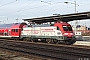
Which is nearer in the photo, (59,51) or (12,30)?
(59,51)

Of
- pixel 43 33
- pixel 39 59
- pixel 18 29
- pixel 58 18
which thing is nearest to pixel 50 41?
pixel 43 33

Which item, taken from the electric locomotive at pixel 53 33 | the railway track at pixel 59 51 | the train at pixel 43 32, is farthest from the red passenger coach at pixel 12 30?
the railway track at pixel 59 51

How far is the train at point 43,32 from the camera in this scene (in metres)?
31.5

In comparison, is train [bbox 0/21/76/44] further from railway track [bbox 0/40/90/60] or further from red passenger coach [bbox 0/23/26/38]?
railway track [bbox 0/40/90/60]

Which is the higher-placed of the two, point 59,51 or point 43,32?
point 43,32

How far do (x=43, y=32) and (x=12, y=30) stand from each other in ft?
37.1

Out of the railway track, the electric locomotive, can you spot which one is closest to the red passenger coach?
the electric locomotive

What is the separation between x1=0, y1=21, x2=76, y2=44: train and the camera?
103 ft

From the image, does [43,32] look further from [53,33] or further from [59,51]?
[59,51]

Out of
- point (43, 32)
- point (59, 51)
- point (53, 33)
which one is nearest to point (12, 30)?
point (43, 32)

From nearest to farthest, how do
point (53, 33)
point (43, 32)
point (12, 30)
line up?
point (53, 33) < point (43, 32) < point (12, 30)

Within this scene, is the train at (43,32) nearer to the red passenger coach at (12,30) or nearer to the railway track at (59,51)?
the red passenger coach at (12,30)

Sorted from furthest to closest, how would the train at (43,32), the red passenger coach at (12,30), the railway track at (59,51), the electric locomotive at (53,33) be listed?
the red passenger coach at (12,30), the train at (43,32), the electric locomotive at (53,33), the railway track at (59,51)

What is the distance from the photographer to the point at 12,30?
44.1m
